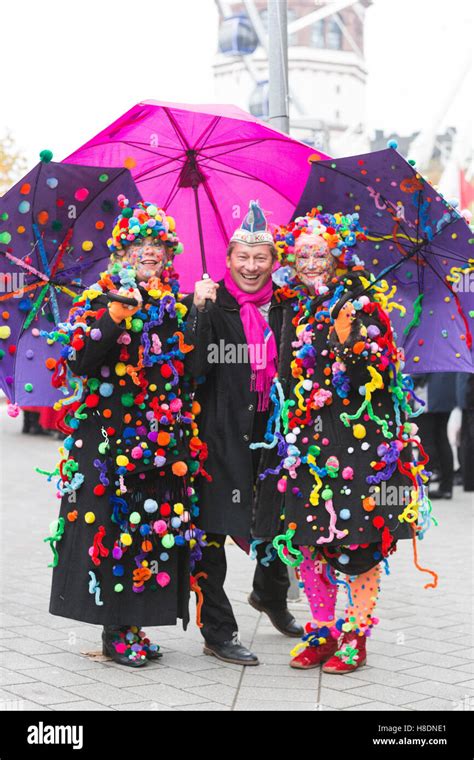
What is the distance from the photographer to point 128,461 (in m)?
4.49

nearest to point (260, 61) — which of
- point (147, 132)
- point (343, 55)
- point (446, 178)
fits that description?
point (343, 55)

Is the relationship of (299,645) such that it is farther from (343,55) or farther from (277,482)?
(343,55)

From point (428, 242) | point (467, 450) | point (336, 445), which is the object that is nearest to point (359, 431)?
point (336, 445)

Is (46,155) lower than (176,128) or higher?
lower

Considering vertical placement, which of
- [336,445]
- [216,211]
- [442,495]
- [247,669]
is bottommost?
[247,669]

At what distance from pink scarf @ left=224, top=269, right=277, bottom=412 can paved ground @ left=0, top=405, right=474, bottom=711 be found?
1.22m

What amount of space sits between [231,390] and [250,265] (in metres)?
0.58

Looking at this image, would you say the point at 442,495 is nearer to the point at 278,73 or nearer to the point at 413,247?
the point at 278,73

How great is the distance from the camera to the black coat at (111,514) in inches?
178

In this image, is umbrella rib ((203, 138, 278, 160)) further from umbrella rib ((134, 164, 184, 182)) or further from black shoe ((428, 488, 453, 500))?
black shoe ((428, 488, 453, 500))

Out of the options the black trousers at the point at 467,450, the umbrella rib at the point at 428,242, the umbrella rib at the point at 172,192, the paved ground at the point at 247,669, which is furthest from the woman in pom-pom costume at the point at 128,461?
the black trousers at the point at 467,450

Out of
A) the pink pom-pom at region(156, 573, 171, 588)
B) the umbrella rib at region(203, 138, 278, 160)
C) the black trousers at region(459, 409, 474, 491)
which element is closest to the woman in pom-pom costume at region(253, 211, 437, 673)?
the pink pom-pom at region(156, 573, 171, 588)

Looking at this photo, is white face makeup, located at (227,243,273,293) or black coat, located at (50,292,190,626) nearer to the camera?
black coat, located at (50,292,190,626)

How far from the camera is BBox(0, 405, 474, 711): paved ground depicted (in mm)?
4047
